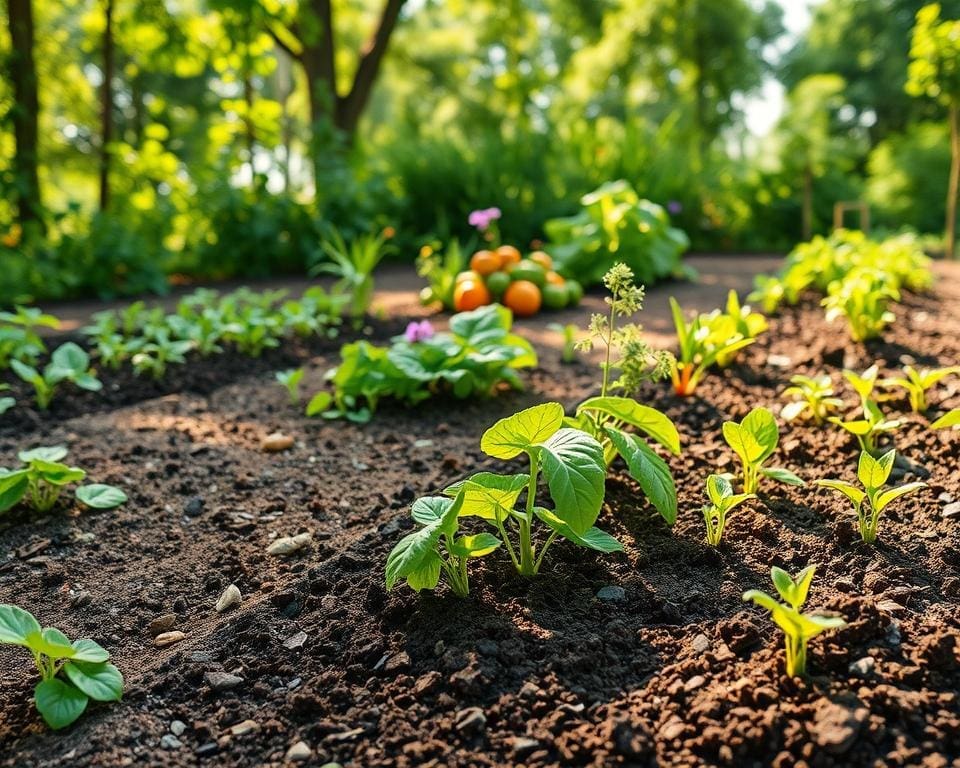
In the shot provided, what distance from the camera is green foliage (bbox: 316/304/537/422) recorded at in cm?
323

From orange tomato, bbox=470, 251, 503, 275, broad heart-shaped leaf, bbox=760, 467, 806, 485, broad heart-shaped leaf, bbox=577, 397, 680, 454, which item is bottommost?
broad heart-shaped leaf, bbox=760, 467, 806, 485

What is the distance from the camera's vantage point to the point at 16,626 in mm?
1563

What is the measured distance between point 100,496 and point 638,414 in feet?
5.34

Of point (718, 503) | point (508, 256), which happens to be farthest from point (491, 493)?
point (508, 256)

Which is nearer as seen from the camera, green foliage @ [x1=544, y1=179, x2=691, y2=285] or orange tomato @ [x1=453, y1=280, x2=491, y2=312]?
orange tomato @ [x1=453, y1=280, x2=491, y2=312]

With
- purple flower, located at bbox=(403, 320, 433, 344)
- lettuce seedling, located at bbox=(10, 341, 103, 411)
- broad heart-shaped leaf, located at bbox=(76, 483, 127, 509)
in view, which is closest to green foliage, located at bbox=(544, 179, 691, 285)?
purple flower, located at bbox=(403, 320, 433, 344)

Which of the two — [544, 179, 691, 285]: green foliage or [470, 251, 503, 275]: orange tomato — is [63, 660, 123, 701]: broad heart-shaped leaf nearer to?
[470, 251, 503, 275]: orange tomato

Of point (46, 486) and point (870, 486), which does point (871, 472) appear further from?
point (46, 486)

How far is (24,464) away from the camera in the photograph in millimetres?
2855

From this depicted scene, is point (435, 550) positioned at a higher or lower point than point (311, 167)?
lower

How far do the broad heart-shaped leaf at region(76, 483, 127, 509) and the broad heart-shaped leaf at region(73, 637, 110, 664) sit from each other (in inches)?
36.0

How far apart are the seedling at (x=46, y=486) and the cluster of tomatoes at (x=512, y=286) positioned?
116 inches

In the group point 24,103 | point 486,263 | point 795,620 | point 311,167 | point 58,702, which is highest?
point 24,103

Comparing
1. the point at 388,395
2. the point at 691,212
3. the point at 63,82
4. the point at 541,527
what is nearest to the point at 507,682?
the point at 541,527
